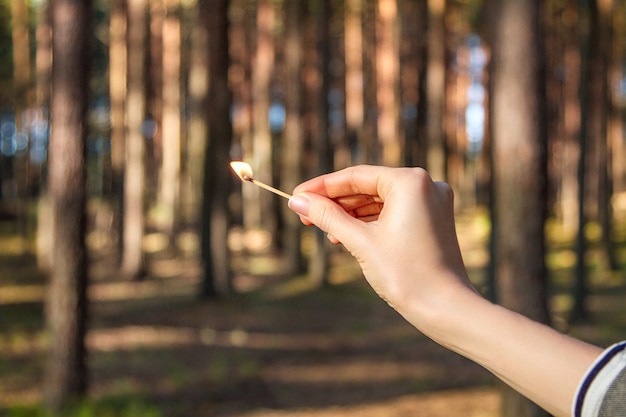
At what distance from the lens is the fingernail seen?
1.87 metres

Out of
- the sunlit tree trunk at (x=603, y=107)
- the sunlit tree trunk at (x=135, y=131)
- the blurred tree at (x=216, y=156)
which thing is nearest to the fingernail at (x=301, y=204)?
the blurred tree at (x=216, y=156)

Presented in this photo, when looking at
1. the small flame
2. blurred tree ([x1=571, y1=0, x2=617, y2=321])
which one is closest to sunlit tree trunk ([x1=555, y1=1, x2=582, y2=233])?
blurred tree ([x1=571, y1=0, x2=617, y2=321])

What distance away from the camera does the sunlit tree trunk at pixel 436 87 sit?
19.8 m

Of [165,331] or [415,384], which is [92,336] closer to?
[165,331]

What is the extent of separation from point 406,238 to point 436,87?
18.7m

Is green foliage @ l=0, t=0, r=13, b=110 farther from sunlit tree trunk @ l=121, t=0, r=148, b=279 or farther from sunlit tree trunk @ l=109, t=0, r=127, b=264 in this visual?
sunlit tree trunk @ l=121, t=0, r=148, b=279

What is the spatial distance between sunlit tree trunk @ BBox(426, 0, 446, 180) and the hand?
18.3 m

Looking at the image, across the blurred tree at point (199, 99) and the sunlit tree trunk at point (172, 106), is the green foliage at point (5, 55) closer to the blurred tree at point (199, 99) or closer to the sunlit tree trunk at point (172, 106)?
the sunlit tree trunk at point (172, 106)

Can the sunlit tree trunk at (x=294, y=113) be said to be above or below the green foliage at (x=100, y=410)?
above

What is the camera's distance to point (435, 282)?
1.66 m

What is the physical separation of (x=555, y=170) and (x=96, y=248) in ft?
66.7

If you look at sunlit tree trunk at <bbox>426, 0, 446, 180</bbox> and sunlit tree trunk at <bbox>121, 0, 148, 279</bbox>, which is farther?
sunlit tree trunk at <bbox>426, 0, 446, 180</bbox>

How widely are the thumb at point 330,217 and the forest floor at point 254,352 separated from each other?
297 inches

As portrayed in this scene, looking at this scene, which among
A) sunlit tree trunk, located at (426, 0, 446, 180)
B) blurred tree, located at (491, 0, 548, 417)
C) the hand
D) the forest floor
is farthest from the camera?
sunlit tree trunk, located at (426, 0, 446, 180)
